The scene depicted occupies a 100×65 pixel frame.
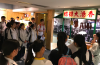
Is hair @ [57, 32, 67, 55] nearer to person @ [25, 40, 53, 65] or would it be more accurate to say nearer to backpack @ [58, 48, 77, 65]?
backpack @ [58, 48, 77, 65]

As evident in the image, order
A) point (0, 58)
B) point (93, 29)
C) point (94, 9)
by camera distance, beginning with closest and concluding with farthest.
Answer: point (0, 58) → point (94, 9) → point (93, 29)

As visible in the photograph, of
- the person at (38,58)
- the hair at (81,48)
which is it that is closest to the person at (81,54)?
the hair at (81,48)

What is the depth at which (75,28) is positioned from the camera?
415 cm

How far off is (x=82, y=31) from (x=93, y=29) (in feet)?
1.38

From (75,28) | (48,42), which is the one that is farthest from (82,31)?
(48,42)

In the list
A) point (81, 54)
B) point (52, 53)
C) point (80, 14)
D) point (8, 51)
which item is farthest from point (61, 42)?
point (80, 14)

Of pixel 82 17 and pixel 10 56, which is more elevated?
pixel 82 17

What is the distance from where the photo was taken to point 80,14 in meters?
3.76

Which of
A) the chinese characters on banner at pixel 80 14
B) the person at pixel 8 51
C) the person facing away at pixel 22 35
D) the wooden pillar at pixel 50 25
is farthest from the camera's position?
the wooden pillar at pixel 50 25

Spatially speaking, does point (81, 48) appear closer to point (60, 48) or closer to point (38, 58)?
point (60, 48)

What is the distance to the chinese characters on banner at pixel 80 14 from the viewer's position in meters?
3.53

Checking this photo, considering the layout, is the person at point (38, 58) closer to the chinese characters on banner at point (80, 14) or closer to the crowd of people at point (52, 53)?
the crowd of people at point (52, 53)

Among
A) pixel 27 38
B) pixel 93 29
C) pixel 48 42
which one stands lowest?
pixel 48 42

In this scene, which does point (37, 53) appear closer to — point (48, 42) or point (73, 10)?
point (73, 10)
